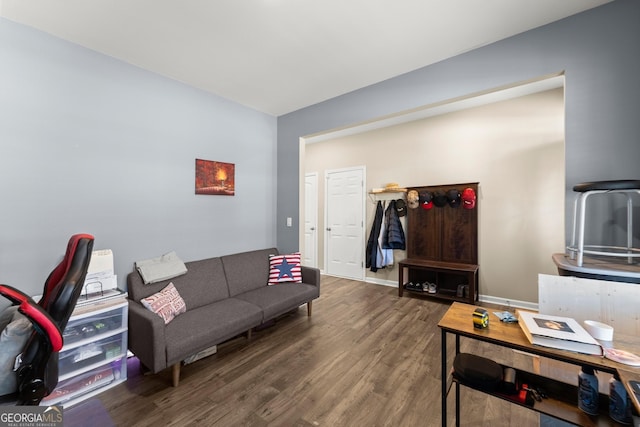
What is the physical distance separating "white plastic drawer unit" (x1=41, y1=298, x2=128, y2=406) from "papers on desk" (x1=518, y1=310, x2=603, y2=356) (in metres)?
2.63

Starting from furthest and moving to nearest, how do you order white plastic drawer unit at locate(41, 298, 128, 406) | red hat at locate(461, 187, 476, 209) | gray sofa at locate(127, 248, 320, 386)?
red hat at locate(461, 187, 476, 209)
gray sofa at locate(127, 248, 320, 386)
white plastic drawer unit at locate(41, 298, 128, 406)

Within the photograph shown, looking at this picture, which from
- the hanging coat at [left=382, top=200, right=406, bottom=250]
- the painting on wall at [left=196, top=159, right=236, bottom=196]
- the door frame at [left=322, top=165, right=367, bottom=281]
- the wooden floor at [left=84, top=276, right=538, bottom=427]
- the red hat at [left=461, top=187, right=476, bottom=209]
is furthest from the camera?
the door frame at [left=322, top=165, right=367, bottom=281]

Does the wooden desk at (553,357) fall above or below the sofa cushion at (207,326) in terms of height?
above

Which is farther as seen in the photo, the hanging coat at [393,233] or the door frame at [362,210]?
the door frame at [362,210]

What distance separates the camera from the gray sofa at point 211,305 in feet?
5.97

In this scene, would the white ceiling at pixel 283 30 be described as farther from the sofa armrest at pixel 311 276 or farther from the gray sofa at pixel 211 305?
the sofa armrest at pixel 311 276

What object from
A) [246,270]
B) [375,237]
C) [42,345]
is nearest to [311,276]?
[246,270]

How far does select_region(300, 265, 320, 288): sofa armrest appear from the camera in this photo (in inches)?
125

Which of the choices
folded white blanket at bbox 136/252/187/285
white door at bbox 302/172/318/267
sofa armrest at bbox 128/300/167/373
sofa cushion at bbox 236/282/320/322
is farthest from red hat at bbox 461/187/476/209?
sofa armrest at bbox 128/300/167/373

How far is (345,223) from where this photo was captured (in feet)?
16.4

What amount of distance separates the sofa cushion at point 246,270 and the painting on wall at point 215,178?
81 cm

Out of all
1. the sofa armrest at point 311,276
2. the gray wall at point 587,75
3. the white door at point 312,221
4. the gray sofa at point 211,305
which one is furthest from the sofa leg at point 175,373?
the white door at point 312,221

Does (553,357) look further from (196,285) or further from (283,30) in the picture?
(196,285)

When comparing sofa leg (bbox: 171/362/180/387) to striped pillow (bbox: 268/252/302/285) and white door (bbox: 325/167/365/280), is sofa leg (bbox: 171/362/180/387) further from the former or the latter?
white door (bbox: 325/167/365/280)
